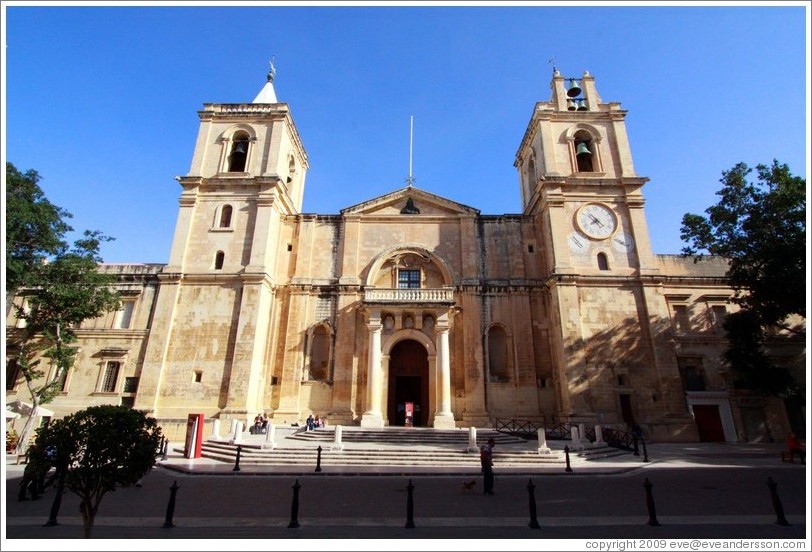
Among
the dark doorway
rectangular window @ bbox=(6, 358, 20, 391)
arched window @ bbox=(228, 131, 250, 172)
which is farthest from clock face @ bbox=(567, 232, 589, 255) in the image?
rectangular window @ bbox=(6, 358, 20, 391)

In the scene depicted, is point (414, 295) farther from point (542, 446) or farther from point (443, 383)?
point (542, 446)

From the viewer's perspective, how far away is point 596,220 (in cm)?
2673

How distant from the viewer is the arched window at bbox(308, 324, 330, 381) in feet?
82.2

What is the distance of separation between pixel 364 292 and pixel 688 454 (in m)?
17.7

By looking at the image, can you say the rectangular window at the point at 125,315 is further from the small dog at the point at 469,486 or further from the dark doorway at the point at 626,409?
the dark doorway at the point at 626,409

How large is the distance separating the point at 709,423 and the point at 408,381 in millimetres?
16334

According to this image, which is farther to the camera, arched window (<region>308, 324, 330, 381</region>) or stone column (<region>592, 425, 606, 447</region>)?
arched window (<region>308, 324, 330, 381</region>)

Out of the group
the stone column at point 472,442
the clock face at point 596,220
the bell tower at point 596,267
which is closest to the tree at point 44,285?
the stone column at point 472,442

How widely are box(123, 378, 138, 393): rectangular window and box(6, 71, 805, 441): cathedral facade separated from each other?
69 millimetres

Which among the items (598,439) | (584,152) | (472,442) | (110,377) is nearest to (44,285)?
(110,377)

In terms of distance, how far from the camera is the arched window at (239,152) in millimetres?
29516

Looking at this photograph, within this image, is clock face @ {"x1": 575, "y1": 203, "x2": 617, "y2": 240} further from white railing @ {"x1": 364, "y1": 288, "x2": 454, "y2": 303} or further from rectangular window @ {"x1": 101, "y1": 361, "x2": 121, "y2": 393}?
rectangular window @ {"x1": 101, "y1": 361, "x2": 121, "y2": 393}

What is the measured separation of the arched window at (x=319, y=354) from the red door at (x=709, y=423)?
2026 centimetres

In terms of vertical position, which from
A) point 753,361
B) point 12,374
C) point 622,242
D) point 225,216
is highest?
point 225,216
